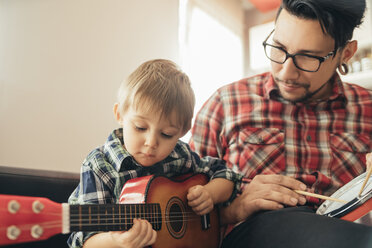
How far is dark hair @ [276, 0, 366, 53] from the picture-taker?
43.2 inches

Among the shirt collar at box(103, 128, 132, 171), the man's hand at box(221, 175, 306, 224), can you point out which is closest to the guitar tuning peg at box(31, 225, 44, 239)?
the shirt collar at box(103, 128, 132, 171)

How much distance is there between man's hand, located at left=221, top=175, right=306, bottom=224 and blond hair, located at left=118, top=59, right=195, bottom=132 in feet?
1.01

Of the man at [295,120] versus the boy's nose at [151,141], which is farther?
the man at [295,120]

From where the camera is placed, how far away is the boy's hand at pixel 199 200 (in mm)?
884

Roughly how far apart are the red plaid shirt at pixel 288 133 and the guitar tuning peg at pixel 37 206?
805 millimetres

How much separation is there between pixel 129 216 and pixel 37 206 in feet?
0.71

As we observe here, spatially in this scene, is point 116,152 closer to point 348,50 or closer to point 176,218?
point 176,218

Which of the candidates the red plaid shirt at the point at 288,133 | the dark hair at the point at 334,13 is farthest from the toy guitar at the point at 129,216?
the dark hair at the point at 334,13

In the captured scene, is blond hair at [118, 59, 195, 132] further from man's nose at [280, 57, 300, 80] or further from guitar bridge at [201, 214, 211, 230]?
man's nose at [280, 57, 300, 80]

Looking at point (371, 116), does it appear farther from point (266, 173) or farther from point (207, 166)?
point (207, 166)

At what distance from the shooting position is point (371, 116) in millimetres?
1292

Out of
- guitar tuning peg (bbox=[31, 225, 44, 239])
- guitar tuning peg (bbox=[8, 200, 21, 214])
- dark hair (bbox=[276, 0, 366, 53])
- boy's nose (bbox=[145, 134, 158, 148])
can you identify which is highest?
dark hair (bbox=[276, 0, 366, 53])

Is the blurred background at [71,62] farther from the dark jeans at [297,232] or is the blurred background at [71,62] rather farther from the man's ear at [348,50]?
the man's ear at [348,50]

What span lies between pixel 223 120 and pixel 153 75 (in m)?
0.50
